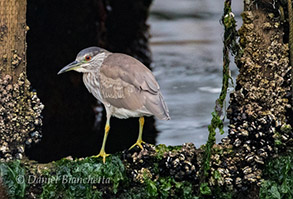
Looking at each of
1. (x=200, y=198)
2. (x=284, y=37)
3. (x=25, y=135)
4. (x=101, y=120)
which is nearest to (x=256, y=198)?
(x=200, y=198)

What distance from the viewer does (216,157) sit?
4.63m

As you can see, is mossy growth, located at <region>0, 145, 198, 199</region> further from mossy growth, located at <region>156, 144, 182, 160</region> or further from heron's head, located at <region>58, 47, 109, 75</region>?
heron's head, located at <region>58, 47, 109, 75</region>

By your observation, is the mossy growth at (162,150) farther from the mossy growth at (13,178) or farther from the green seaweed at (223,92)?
the mossy growth at (13,178)

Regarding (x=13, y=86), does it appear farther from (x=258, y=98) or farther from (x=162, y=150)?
(x=258, y=98)

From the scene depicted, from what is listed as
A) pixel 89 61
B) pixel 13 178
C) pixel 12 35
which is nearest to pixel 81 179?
pixel 13 178

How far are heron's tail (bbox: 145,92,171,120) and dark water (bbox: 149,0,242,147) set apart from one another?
215 cm

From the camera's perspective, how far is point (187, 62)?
395 inches

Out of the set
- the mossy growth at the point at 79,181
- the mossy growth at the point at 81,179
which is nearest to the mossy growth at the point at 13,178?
the mossy growth at the point at 79,181

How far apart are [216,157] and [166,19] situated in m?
8.18

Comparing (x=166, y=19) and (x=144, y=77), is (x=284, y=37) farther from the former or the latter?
(x=166, y=19)

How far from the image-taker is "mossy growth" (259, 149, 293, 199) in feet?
14.9

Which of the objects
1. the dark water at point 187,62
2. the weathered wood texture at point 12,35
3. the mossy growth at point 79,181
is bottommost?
the dark water at point 187,62

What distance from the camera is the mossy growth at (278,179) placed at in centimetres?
454

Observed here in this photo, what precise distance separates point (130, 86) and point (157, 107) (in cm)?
27
